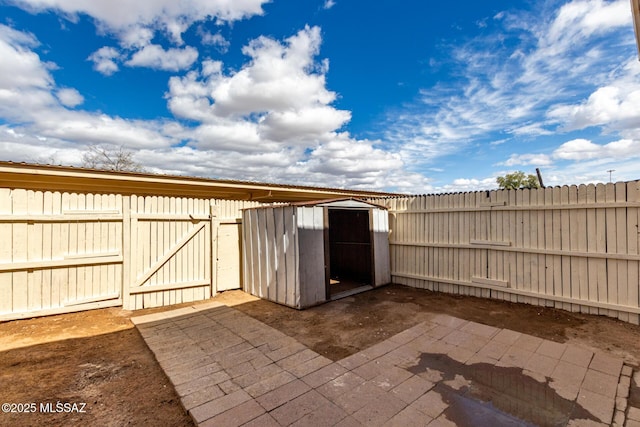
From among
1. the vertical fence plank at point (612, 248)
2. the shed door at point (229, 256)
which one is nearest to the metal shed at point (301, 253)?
the shed door at point (229, 256)

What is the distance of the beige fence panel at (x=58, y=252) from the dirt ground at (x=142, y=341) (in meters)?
0.31

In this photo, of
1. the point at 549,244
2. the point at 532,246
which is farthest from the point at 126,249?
the point at 549,244

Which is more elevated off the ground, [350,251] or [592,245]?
[592,245]

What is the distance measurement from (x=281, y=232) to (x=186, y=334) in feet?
7.67

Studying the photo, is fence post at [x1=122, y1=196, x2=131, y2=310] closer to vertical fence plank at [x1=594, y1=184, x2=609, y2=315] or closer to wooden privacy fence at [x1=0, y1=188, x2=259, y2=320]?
wooden privacy fence at [x1=0, y1=188, x2=259, y2=320]

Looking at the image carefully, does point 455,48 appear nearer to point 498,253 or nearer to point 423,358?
point 498,253

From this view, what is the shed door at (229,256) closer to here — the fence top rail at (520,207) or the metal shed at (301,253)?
the metal shed at (301,253)

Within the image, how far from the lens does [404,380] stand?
271 centimetres

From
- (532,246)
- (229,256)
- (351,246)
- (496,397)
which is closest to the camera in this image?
(496,397)

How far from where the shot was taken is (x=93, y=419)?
224 cm

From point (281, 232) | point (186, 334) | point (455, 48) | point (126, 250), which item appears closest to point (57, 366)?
point (186, 334)

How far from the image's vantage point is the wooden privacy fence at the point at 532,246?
13.7 feet

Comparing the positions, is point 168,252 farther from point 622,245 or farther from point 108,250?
point 622,245

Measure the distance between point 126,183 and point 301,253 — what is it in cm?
374
